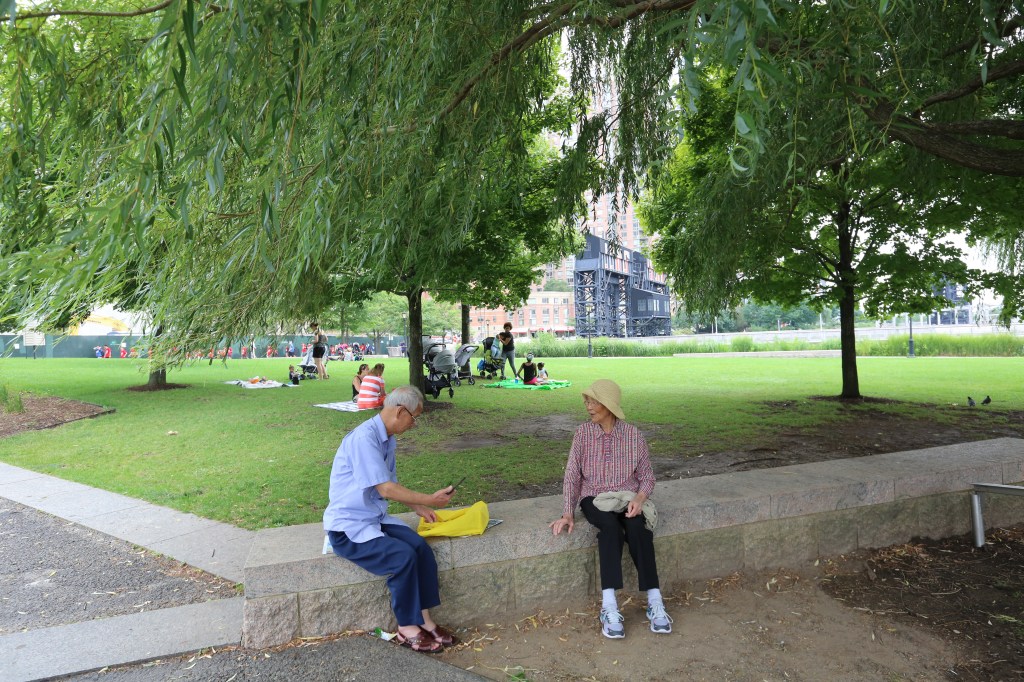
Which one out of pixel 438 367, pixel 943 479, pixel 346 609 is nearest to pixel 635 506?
pixel 346 609

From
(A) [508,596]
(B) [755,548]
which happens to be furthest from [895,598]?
(A) [508,596]

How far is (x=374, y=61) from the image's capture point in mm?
4203

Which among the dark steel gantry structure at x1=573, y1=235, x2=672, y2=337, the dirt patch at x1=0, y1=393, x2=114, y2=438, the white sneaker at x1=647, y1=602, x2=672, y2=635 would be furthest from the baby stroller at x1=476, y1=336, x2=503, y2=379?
the dark steel gantry structure at x1=573, y1=235, x2=672, y2=337

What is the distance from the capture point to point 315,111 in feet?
12.6

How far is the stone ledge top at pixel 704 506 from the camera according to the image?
3430 mm

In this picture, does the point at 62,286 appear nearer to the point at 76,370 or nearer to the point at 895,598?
the point at 895,598

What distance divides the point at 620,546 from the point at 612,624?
417 millimetres

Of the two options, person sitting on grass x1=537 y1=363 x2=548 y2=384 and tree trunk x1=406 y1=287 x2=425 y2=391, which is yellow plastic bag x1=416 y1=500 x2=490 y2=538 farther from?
person sitting on grass x1=537 y1=363 x2=548 y2=384

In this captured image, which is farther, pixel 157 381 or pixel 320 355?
pixel 320 355

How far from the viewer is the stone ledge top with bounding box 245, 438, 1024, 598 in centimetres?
343

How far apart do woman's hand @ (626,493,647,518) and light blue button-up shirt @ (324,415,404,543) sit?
4.23 feet

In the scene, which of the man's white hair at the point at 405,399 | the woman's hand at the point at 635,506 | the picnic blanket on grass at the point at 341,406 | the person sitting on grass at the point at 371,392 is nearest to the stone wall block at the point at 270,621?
the man's white hair at the point at 405,399

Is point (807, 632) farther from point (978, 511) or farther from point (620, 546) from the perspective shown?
point (978, 511)

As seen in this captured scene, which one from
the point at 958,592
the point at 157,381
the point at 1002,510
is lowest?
the point at 958,592
